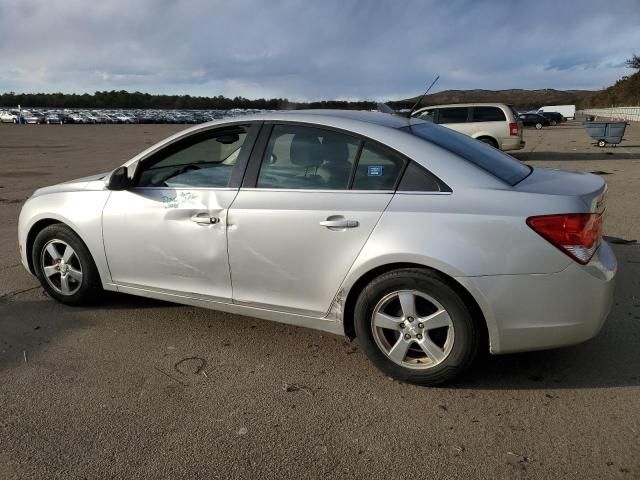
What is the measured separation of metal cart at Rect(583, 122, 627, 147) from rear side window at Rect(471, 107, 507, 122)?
7746 millimetres

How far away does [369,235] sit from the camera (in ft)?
10.8

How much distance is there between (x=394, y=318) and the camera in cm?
332

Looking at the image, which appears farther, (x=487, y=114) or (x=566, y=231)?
(x=487, y=114)

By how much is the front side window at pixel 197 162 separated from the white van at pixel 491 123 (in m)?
13.4

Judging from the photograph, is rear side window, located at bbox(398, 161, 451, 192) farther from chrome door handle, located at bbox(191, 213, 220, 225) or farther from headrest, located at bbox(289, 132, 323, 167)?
chrome door handle, located at bbox(191, 213, 220, 225)

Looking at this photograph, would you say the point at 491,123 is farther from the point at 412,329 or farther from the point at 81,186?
the point at 412,329

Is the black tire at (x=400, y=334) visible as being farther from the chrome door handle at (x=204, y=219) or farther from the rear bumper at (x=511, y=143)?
the rear bumper at (x=511, y=143)

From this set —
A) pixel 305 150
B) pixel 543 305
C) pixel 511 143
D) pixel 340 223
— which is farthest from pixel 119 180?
pixel 511 143

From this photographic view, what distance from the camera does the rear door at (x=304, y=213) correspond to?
337 cm

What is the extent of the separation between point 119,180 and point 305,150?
1.46m

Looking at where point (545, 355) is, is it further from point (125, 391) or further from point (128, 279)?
point (128, 279)

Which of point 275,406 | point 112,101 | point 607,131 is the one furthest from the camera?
point 112,101

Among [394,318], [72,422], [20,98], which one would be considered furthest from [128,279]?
[20,98]

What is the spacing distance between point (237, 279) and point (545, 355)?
2.10 metres
